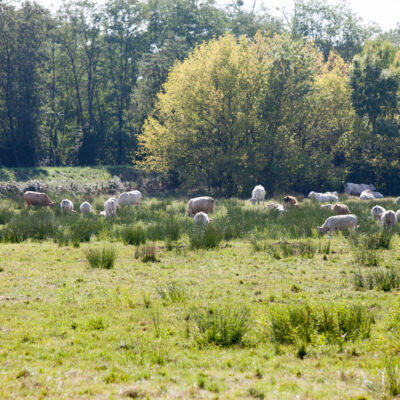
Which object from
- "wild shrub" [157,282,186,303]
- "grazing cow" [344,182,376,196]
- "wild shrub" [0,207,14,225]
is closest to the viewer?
"wild shrub" [157,282,186,303]

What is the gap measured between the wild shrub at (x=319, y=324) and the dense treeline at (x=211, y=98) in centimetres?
2568

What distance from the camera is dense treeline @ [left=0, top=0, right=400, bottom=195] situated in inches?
1294

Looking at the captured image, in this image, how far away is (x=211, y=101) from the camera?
3219 cm

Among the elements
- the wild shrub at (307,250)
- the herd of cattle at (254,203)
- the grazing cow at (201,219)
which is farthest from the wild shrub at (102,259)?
the grazing cow at (201,219)

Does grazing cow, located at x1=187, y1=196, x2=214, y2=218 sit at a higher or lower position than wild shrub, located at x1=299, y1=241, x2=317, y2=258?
lower

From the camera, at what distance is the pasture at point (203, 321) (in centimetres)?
519

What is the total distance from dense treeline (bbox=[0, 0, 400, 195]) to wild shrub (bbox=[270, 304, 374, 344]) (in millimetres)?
25682

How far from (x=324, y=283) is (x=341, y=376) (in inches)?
159

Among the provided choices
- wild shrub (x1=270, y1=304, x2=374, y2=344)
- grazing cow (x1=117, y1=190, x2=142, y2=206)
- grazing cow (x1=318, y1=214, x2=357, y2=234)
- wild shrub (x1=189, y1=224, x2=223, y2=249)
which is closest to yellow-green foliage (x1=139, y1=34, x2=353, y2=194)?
grazing cow (x1=117, y1=190, x2=142, y2=206)

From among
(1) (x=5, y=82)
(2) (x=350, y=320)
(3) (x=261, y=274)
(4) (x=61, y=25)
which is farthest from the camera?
(4) (x=61, y=25)

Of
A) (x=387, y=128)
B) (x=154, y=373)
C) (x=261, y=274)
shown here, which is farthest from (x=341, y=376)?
(x=387, y=128)

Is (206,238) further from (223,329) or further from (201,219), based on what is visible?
(223,329)

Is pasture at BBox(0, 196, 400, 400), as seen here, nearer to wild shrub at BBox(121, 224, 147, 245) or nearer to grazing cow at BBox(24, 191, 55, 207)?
wild shrub at BBox(121, 224, 147, 245)

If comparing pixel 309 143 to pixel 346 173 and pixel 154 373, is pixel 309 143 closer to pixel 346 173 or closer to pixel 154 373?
pixel 346 173
